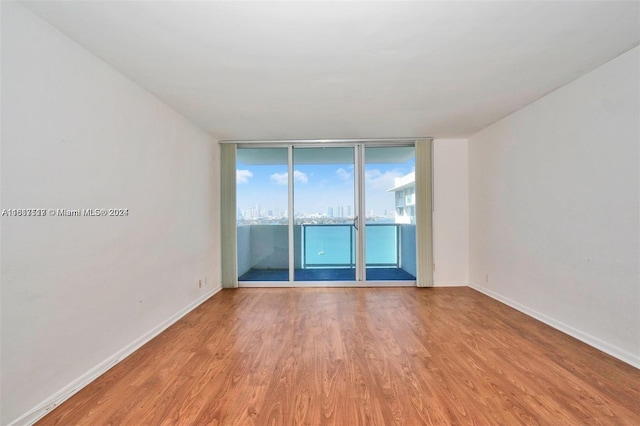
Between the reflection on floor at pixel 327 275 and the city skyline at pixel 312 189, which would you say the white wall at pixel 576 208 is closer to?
the reflection on floor at pixel 327 275

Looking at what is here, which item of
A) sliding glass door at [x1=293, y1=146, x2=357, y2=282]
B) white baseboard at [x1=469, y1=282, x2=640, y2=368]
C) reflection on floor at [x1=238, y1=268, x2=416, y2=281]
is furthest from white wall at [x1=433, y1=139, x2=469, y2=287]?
sliding glass door at [x1=293, y1=146, x2=357, y2=282]

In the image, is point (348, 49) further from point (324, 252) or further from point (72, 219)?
point (324, 252)

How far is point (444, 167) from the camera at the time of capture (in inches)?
182

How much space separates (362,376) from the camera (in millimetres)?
2055

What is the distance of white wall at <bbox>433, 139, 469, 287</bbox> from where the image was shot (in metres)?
4.61

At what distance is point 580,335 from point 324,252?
3.29 m

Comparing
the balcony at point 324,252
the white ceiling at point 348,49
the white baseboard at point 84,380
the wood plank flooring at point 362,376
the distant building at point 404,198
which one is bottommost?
the wood plank flooring at point 362,376

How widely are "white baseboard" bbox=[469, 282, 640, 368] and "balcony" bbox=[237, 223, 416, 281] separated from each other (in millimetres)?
1515

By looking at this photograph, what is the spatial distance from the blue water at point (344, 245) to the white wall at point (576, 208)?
1.56 metres

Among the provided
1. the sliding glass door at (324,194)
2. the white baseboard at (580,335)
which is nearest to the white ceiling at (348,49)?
the sliding glass door at (324,194)

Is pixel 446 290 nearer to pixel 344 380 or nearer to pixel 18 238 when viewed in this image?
pixel 344 380

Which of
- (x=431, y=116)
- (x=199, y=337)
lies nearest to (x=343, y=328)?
(x=199, y=337)

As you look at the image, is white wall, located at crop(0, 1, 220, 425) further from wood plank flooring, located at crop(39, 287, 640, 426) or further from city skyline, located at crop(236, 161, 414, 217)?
city skyline, located at crop(236, 161, 414, 217)

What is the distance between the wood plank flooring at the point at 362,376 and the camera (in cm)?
167
